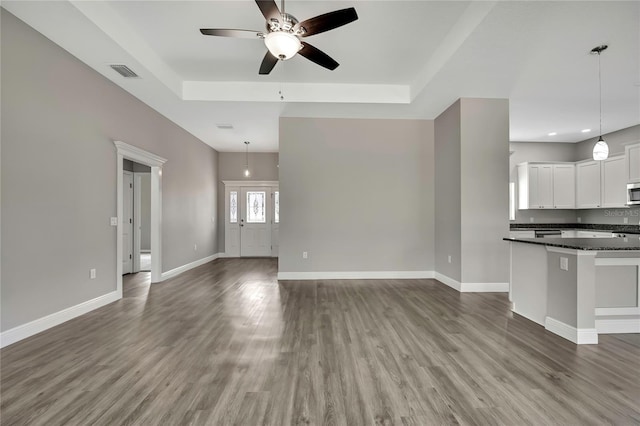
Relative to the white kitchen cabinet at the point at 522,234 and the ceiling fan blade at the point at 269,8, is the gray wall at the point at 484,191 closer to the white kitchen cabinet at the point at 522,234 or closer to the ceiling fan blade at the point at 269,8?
the white kitchen cabinet at the point at 522,234

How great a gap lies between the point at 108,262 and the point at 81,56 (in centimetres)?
258

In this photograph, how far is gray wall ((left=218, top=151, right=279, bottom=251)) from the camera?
8.50m

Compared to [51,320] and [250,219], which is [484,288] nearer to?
[51,320]

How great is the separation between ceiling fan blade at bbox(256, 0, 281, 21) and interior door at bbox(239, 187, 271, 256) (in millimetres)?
6361

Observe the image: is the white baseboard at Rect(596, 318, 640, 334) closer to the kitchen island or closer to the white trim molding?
the kitchen island

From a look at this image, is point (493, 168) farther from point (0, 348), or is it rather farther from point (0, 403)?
→ point (0, 348)

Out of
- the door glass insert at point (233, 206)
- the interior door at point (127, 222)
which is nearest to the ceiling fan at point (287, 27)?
the interior door at point (127, 222)

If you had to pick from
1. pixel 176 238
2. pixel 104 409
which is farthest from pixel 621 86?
pixel 176 238

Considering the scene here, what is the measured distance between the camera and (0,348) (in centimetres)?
258

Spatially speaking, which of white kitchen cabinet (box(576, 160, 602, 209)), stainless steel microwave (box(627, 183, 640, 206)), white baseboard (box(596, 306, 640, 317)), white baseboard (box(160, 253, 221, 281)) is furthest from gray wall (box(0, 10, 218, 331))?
white kitchen cabinet (box(576, 160, 602, 209))

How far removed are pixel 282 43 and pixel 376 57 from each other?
197cm

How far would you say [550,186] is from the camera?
6.84 metres

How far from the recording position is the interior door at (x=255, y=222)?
8.52m

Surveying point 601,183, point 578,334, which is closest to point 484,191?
point 578,334
